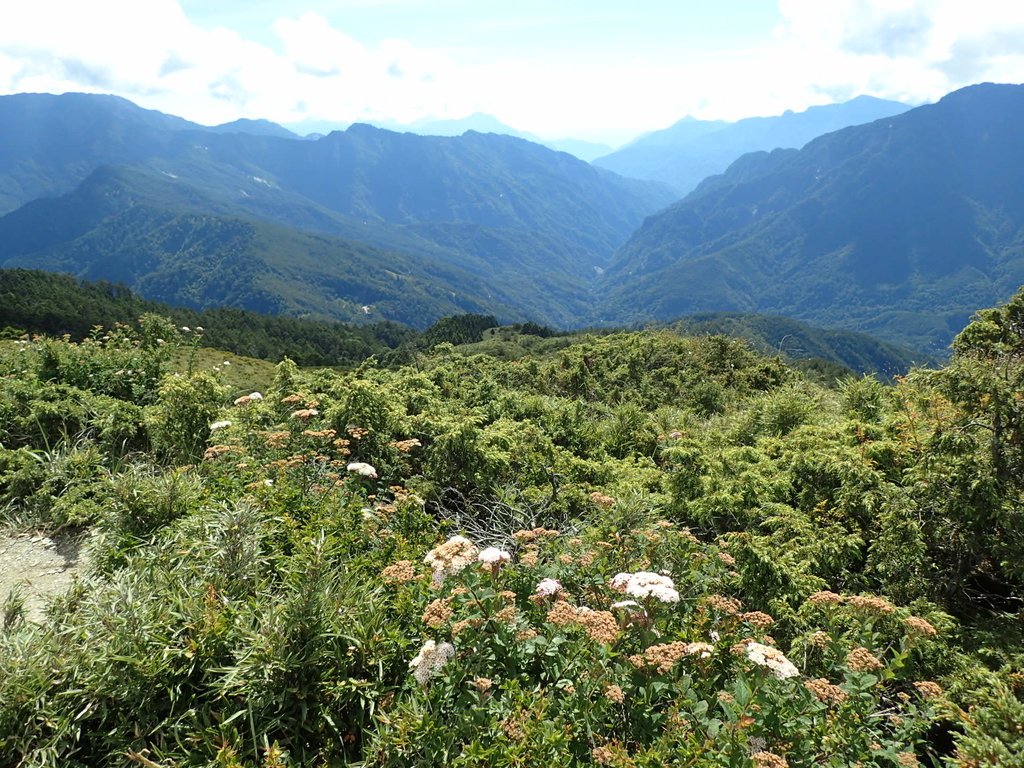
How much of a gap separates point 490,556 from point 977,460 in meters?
4.05

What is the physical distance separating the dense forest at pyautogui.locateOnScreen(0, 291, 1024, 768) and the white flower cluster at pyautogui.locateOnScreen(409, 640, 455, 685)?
0.06ft

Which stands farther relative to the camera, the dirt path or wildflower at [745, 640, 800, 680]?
the dirt path

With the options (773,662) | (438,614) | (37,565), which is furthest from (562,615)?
(37,565)

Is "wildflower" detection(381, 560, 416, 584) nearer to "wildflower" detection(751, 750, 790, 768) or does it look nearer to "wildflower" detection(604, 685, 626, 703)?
"wildflower" detection(604, 685, 626, 703)

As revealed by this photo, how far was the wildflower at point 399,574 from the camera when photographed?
4289 millimetres

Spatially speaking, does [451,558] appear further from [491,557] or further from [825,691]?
[825,691]

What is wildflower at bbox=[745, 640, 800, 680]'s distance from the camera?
333 centimetres

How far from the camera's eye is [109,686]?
3.71 meters

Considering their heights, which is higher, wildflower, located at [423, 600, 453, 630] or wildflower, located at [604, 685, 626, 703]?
wildflower, located at [423, 600, 453, 630]

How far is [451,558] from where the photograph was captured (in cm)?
433

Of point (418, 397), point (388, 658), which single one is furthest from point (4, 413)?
point (388, 658)

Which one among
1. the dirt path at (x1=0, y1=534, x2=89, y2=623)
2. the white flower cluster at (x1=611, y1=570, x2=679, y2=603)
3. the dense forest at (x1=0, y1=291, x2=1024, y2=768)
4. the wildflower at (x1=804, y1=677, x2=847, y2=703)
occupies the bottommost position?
the dirt path at (x1=0, y1=534, x2=89, y2=623)

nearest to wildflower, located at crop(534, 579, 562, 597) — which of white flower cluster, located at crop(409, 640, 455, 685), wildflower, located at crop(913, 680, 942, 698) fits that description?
white flower cluster, located at crop(409, 640, 455, 685)

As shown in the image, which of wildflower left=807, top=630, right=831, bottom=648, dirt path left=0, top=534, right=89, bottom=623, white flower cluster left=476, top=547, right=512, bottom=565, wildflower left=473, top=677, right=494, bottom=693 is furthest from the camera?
dirt path left=0, top=534, right=89, bottom=623
